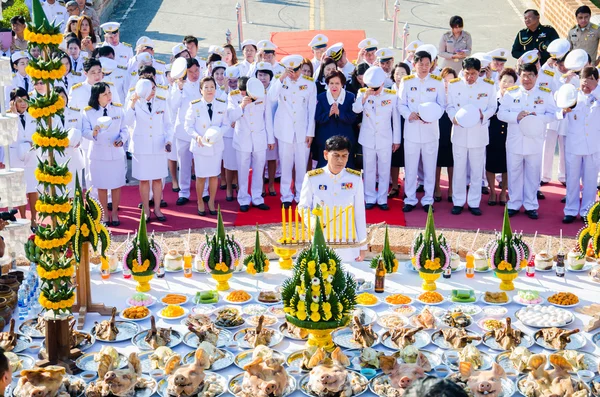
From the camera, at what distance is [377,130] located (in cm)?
1154

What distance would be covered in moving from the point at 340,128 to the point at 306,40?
9.09 m

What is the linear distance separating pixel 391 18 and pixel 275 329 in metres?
15.6

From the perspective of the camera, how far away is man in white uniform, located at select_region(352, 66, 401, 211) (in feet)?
37.1

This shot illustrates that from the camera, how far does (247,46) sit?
12797 millimetres

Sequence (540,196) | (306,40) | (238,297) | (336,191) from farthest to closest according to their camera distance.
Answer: (306,40) → (540,196) → (336,191) → (238,297)

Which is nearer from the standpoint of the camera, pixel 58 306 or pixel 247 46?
pixel 58 306

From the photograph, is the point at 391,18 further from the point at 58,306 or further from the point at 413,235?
the point at 58,306

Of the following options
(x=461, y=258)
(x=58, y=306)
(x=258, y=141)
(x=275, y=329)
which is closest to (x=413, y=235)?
(x=461, y=258)

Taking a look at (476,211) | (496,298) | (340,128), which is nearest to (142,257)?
(496,298)

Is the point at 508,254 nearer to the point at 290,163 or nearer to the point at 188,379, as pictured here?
the point at 188,379

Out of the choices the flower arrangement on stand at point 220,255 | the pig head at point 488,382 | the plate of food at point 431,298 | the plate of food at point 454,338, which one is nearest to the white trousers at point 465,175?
the plate of food at point 431,298

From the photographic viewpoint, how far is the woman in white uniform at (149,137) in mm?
10906

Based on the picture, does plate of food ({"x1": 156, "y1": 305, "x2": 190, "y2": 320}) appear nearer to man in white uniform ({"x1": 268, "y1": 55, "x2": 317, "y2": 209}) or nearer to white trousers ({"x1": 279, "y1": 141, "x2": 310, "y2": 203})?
man in white uniform ({"x1": 268, "y1": 55, "x2": 317, "y2": 209})

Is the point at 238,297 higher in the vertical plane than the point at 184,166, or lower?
lower
